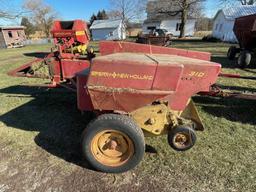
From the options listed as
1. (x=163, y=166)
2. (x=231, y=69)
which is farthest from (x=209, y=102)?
(x=231, y=69)

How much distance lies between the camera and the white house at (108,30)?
38.1m

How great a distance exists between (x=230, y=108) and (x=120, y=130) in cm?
308

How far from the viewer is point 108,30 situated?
38594 millimetres

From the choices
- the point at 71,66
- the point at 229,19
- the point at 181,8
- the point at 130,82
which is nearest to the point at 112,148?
the point at 130,82

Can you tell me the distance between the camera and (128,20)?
48.0m

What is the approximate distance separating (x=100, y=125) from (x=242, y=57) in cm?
782

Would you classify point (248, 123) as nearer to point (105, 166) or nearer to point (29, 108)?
point (105, 166)

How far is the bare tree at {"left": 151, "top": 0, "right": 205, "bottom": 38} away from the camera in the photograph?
30062 mm

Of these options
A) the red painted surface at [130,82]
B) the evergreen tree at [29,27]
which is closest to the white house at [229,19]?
the red painted surface at [130,82]

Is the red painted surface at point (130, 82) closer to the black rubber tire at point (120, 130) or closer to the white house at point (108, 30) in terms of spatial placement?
the black rubber tire at point (120, 130)

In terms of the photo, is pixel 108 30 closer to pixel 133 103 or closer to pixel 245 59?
pixel 245 59

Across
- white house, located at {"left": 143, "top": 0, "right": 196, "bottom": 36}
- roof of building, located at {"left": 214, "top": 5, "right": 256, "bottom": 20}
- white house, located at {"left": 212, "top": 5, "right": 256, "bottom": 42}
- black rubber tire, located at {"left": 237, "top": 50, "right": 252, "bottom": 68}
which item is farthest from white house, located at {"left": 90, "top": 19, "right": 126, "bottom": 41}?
black rubber tire, located at {"left": 237, "top": 50, "right": 252, "bottom": 68}

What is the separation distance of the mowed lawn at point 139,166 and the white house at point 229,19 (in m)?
21.7

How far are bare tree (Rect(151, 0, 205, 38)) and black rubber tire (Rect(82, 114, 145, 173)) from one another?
98.1ft
